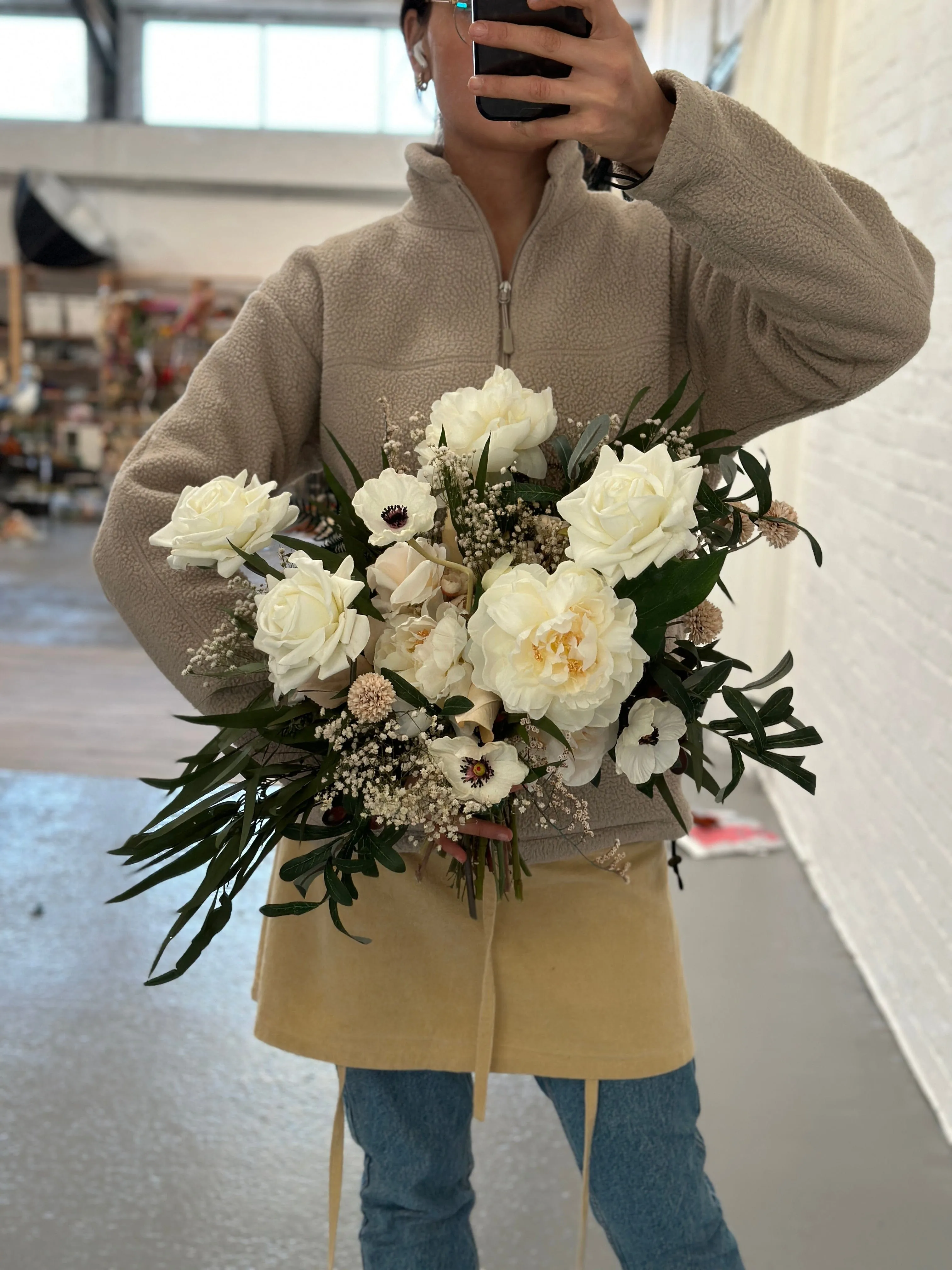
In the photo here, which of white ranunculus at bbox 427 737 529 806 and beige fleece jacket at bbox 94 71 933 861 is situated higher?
beige fleece jacket at bbox 94 71 933 861

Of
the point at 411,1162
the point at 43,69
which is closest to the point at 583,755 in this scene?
the point at 411,1162

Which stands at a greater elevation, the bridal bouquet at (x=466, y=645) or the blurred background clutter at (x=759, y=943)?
the bridal bouquet at (x=466, y=645)

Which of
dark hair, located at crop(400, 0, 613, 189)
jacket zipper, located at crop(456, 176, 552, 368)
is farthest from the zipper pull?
dark hair, located at crop(400, 0, 613, 189)

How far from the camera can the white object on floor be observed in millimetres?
3609

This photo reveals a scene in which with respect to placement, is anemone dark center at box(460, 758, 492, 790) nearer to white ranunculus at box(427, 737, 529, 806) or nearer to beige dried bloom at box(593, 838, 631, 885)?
white ranunculus at box(427, 737, 529, 806)

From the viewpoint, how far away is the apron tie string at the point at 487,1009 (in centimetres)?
127

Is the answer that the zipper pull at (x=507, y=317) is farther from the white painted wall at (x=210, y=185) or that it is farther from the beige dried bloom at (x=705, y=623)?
the white painted wall at (x=210, y=185)

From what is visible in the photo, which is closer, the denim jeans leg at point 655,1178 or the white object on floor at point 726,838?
the denim jeans leg at point 655,1178

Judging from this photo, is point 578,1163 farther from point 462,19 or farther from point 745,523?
point 462,19

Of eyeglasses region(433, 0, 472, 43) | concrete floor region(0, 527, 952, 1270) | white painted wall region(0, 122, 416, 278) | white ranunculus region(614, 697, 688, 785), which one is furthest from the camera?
white painted wall region(0, 122, 416, 278)

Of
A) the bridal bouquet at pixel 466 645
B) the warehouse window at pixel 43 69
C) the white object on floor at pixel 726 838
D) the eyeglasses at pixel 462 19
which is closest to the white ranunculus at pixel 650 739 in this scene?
the bridal bouquet at pixel 466 645

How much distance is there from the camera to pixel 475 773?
0.96 metres

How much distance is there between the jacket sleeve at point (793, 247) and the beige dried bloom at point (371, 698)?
48 cm

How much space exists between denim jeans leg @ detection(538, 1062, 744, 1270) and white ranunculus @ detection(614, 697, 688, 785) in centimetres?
45
